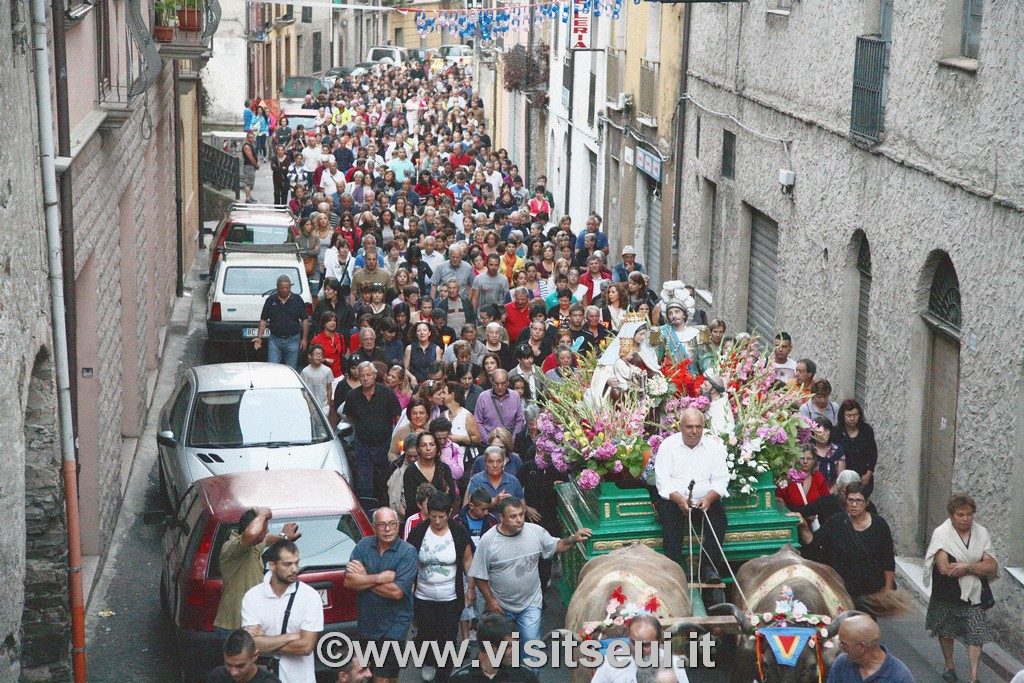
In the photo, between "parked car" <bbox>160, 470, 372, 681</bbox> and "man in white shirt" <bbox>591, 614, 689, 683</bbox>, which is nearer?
"man in white shirt" <bbox>591, 614, 689, 683</bbox>

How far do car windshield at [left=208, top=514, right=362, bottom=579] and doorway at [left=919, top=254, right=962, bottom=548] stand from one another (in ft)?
16.8

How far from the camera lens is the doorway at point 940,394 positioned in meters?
12.0

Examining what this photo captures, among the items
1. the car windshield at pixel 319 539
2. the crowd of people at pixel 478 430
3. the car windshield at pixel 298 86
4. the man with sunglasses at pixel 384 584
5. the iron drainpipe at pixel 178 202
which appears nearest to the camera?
the man with sunglasses at pixel 384 584

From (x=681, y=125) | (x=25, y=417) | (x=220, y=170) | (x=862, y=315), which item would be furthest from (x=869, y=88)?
(x=220, y=170)

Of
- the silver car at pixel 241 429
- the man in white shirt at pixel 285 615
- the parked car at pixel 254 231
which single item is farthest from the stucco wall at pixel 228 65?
the man in white shirt at pixel 285 615

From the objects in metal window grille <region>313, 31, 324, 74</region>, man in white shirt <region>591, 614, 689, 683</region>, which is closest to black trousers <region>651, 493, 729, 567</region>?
man in white shirt <region>591, 614, 689, 683</region>

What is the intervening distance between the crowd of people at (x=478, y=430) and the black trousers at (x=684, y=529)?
2cm

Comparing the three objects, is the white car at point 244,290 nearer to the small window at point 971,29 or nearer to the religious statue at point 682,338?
the religious statue at point 682,338

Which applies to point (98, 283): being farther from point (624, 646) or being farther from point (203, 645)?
point (624, 646)

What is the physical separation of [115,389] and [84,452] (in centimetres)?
202

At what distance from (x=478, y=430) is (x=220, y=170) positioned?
23.9m

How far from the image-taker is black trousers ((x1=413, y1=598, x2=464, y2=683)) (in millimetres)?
9484

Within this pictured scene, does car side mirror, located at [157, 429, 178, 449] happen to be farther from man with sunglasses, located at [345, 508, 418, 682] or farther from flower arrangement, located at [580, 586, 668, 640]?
flower arrangement, located at [580, 586, 668, 640]

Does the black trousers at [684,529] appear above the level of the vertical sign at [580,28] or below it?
below
